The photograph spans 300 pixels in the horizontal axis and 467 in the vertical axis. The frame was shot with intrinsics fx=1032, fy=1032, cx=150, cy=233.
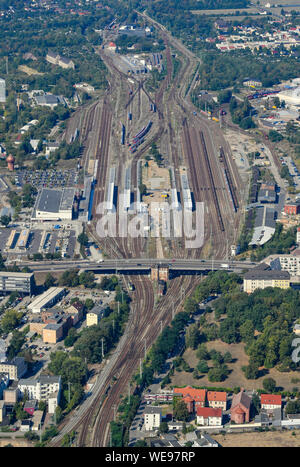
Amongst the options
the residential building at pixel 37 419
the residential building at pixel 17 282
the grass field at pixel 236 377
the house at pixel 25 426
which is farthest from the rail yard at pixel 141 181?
the residential building at pixel 17 282

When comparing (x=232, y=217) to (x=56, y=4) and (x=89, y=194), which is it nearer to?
(x=89, y=194)

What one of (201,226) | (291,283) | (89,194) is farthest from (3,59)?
(291,283)

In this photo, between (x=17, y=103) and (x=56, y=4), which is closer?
(x=17, y=103)

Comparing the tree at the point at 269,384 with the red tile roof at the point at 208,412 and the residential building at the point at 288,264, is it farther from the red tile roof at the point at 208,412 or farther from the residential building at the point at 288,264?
the residential building at the point at 288,264

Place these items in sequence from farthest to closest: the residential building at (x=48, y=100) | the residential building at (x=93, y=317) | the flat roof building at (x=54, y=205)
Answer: the residential building at (x=48, y=100) < the flat roof building at (x=54, y=205) < the residential building at (x=93, y=317)

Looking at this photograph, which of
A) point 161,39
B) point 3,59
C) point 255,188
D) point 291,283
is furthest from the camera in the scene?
point 161,39

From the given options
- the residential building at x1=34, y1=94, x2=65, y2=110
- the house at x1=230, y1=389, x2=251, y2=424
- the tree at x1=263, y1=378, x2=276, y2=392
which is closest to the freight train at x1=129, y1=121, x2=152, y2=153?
the residential building at x1=34, y1=94, x2=65, y2=110
